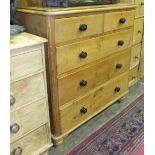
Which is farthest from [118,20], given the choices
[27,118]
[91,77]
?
[27,118]

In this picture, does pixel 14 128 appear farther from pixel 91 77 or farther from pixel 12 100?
pixel 91 77

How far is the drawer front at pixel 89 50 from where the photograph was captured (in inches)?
48.8

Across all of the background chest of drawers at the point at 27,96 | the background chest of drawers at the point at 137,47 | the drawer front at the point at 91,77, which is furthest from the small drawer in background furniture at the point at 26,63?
the background chest of drawers at the point at 137,47

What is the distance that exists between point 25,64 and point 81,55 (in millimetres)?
428

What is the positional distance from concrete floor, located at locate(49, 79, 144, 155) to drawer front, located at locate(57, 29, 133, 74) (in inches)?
21.3

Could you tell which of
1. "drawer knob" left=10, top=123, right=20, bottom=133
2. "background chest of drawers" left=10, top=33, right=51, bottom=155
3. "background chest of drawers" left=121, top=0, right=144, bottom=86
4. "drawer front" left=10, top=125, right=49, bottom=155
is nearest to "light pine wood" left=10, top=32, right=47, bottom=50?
"background chest of drawers" left=10, top=33, right=51, bottom=155

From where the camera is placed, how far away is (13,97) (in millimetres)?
1012

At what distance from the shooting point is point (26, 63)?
102 centimetres

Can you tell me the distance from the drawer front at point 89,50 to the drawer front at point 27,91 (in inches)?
6.6

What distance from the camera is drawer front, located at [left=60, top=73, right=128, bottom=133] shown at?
1426 mm

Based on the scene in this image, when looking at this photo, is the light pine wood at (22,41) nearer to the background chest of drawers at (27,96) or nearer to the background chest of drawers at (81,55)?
the background chest of drawers at (27,96)

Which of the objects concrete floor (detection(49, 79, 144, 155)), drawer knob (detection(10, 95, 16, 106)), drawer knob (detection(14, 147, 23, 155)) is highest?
drawer knob (detection(10, 95, 16, 106))

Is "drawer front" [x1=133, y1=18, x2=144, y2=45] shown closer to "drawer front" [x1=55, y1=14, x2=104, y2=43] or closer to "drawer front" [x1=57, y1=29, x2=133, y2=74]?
"drawer front" [x1=57, y1=29, x2=133, y2=74]
